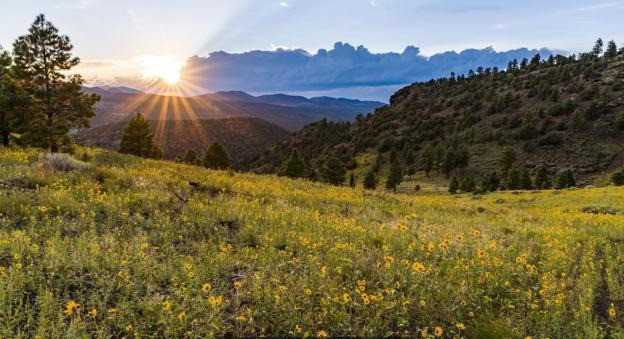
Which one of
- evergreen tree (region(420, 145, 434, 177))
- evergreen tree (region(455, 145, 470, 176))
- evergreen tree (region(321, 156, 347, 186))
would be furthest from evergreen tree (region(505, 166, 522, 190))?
evergreen tree (region(420, 145, 434, 177))

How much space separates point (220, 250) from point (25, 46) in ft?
88.9

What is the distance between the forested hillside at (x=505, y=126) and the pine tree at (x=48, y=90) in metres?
95.8

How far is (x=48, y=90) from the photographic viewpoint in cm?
2677

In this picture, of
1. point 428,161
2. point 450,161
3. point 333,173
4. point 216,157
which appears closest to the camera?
point 216,157

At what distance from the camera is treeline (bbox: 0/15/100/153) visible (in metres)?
25.9

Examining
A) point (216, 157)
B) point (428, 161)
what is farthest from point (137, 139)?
point (428, 161)

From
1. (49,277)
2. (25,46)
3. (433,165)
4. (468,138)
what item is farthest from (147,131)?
(468,138)

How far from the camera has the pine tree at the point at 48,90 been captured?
1017 inches

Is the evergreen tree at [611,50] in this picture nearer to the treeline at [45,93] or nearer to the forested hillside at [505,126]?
the forested hillside at [505,126]

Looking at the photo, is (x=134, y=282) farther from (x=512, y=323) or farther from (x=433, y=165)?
(x=433, y=165)

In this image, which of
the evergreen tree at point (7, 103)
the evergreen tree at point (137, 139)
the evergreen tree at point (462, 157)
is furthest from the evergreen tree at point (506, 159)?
the evergreen tree at point (7, 103)

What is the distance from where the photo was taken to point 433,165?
11600 centimetres

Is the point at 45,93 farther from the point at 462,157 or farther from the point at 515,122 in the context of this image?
the point at 515,122

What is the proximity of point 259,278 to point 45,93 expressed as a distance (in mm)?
28732
